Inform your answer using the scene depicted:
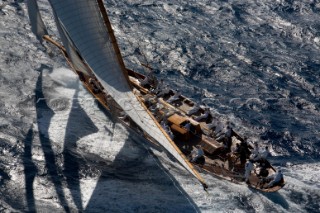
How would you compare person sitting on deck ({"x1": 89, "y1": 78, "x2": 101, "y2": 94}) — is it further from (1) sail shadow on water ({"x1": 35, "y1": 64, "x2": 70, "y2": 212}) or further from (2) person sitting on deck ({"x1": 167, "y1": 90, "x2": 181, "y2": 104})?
(2) person sitting on deck ({"x1": 167, "y1": 90, "x2": 181, "y2": 104})

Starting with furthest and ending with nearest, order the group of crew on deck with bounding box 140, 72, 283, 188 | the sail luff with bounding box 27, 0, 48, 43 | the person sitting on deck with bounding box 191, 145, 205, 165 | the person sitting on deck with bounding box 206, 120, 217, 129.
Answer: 1. the sail luff with bounding box 27, 0, 48, 43
2. the person sitting on deck with bounding box 206, 120, 217, 129
3. the person sitting on deck with bounding box 191, 145, 205, 165
4. the group of crew on deck with bounding box 140, 72, 283, 188

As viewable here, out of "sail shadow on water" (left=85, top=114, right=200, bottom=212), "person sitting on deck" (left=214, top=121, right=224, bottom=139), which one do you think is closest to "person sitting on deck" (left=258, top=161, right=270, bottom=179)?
"person sitting on deck" (left=214, top=121, right=224, bottom=139)

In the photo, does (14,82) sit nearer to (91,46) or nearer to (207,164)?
(91,46)

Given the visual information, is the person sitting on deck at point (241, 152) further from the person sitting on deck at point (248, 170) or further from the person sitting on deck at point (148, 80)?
the person sitting on deck at point (148, 80)

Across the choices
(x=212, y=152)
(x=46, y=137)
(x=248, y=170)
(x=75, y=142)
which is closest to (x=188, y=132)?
(x=212, y=152)

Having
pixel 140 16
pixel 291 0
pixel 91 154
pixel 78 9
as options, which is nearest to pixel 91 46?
pixel 78 9

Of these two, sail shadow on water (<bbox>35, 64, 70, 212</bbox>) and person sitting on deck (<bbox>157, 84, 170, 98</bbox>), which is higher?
person sitting on deck (<bbox>157, 84, 170, 98</bbox>)
